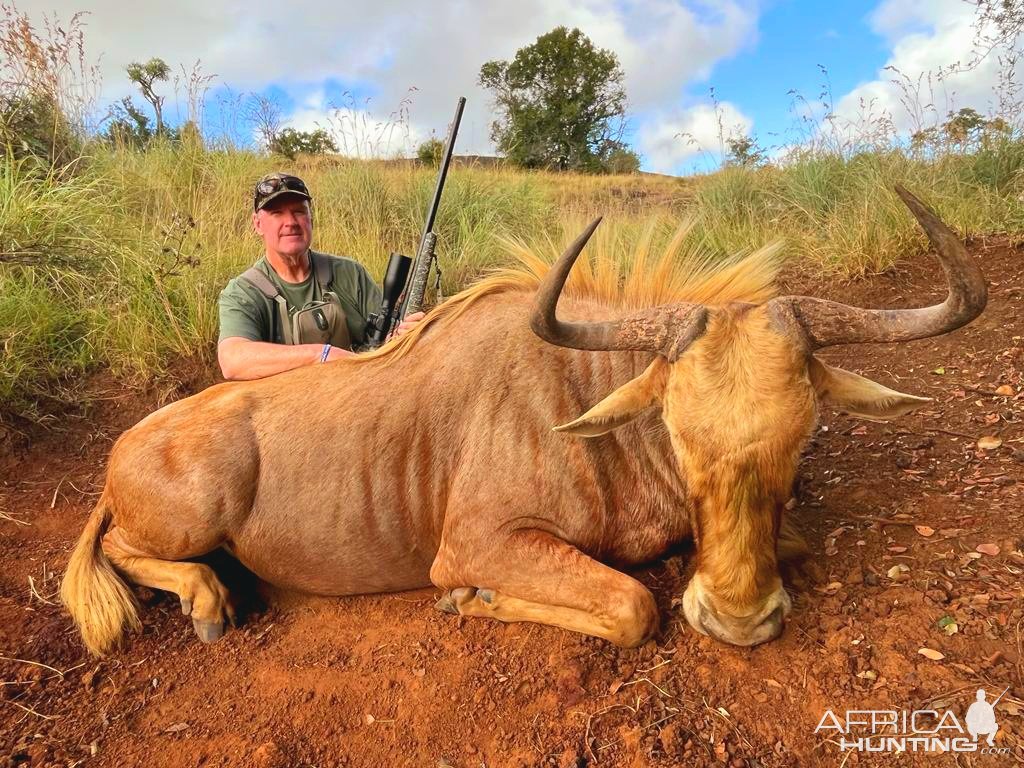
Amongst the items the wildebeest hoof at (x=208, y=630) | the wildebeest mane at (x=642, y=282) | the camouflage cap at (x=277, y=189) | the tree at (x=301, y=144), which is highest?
the tree at (x=301, y=144)

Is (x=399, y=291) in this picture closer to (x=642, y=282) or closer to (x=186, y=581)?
(x=642, y=282)

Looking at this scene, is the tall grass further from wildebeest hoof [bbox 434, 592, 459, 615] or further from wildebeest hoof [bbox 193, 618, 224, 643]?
wildebeest hoof [bbox 193, 618, 224, 643]

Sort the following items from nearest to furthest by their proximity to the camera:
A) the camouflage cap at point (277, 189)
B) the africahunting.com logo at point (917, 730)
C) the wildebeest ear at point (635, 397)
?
1. the africahunting.com logo at point (917, 730)
2. the wildebeest ear at point (635, 397)
3. the camouflage cap at point (277, 189)

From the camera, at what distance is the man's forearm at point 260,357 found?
12.5 ft

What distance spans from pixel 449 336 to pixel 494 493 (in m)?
0.84

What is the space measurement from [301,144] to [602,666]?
13.8m

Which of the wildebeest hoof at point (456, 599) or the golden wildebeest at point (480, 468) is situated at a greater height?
the golden wildebeest at point (480, 468)

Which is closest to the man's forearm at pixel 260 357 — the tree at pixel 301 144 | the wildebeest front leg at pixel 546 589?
the wildebeest front leg at pixel 546 589

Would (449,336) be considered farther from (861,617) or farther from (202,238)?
(202,238)

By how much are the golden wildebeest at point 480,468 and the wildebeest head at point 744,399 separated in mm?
11

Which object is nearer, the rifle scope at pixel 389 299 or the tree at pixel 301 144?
the rifle scope at pixel 389 299

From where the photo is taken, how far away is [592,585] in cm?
274

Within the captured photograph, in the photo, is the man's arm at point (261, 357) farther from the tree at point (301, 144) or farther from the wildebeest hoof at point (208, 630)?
the tree at point (301, 144)

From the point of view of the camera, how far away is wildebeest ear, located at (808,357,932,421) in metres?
2.53
